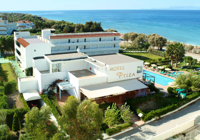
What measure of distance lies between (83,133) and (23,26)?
426 feet

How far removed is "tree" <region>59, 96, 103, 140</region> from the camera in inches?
513

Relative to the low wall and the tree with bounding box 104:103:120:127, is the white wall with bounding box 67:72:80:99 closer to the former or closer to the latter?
the tree with bounding box 104:103:120:127

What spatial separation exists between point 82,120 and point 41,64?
19875 mm

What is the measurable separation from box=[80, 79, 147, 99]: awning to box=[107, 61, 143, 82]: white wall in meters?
0.68

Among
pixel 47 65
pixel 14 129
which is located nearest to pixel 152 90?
pixel 47 65

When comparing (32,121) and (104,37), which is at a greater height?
(104,37)

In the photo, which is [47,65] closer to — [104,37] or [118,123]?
[118,123]

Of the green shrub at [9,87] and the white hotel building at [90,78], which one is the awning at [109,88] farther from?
the green shrub at [9,87]

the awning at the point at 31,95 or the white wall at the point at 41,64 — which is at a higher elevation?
the white wall at the point at 41,64

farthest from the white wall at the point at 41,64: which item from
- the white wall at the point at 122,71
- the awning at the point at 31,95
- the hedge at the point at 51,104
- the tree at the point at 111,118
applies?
the tree at the point at 111,118

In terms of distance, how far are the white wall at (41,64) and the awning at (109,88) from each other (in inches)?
393

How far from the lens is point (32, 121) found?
13.4 meters

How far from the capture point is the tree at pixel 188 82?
28.0m

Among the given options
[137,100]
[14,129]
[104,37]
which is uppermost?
[104,37]
